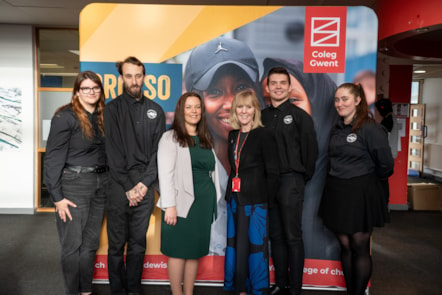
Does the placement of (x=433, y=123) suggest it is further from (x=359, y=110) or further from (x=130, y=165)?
(x=130, y=165)

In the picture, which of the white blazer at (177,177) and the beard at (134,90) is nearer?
the white blazer at (177,177)

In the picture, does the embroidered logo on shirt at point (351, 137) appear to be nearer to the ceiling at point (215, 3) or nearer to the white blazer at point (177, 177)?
the white blazer at point (177, 177)

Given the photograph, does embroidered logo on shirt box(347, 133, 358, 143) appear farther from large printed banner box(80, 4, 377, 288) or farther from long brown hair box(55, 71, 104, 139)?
long brown hair box(55, 71, 104, 139)

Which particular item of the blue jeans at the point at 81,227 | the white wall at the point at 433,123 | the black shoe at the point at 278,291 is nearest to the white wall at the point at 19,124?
the blue jeans at the point at 81,227

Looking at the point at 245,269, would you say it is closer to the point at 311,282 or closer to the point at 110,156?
the point at 311,282

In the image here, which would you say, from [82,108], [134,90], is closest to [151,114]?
[134,90]

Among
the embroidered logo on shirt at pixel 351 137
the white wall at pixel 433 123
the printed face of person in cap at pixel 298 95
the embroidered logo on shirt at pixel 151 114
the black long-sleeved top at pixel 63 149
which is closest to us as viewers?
the black long-sleeved top at pixel 63 149

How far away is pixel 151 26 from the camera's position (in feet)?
9.81

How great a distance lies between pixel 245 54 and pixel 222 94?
38 centimetres

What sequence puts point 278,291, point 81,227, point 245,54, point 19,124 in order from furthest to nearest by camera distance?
1. point 19,124
2. point 245,54
3. point 278,291
4. point 81,227

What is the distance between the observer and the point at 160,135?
8.82 feet

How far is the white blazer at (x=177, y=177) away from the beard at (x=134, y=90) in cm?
44

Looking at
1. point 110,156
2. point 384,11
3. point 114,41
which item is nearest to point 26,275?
point 110,156

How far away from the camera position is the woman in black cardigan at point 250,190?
101 inches
